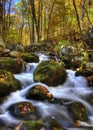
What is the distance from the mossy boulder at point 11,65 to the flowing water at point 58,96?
0.90 feet

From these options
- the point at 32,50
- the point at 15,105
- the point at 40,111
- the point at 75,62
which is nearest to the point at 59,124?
the point at 40,111

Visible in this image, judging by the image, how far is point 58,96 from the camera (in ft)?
27.2

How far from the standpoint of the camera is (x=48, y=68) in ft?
30.6

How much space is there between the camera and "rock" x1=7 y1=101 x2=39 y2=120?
265 inches

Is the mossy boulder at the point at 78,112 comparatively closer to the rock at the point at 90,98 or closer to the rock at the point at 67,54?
the rock at the point at 90,98

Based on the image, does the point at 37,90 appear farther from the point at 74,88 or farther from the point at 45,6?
the point at 45,6

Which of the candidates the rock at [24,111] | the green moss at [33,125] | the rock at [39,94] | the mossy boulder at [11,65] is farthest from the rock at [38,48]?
the green moss at [33,125]

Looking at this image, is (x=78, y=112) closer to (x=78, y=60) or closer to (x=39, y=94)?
(x=39, y=94)

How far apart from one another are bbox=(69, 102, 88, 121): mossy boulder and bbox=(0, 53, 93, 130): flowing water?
129mm

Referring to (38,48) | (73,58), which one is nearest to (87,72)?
(73,58)

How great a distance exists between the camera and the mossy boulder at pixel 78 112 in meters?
6.88

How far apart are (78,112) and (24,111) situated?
1.35m

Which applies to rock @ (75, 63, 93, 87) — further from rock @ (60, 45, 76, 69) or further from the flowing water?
rock @ (60, 45, 76, 69)

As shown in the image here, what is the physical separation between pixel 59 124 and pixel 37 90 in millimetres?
1609
